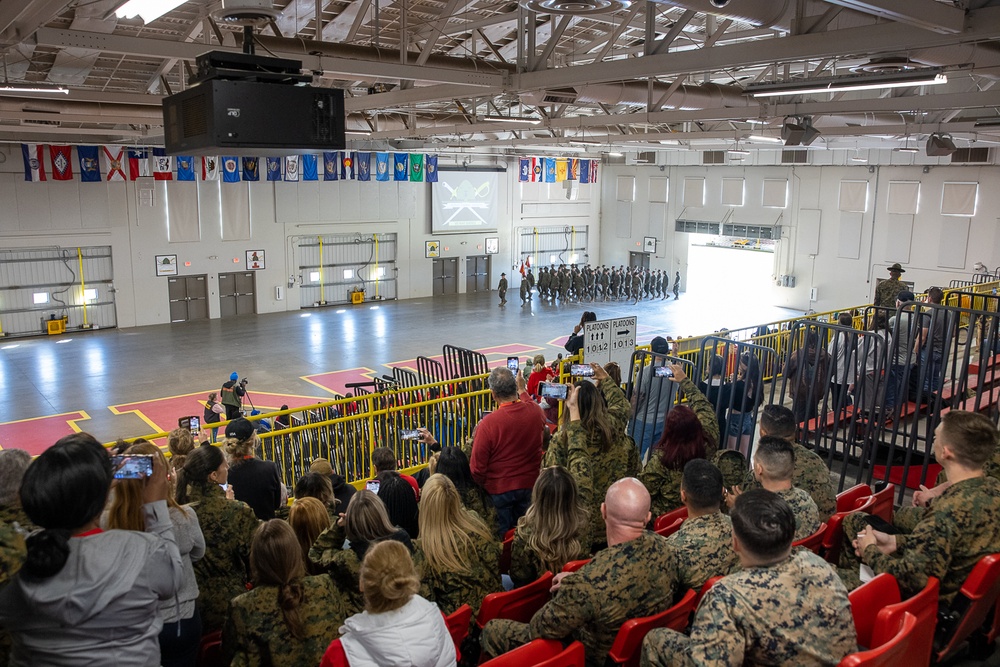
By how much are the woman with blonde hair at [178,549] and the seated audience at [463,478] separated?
182cm

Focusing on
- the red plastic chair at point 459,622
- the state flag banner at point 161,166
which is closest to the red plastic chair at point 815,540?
the red plastic chair at point 459,622

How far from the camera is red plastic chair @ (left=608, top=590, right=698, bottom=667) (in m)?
3.37

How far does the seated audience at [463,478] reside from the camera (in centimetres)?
507

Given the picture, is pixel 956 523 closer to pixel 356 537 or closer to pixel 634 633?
pixel 634 633

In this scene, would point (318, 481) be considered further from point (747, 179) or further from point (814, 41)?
point (747, 179)

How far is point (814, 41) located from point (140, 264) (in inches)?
935

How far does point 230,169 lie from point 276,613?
955 inches

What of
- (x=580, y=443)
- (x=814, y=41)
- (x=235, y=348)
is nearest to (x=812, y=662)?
(x=580, y=443)

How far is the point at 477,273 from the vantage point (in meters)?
33.6

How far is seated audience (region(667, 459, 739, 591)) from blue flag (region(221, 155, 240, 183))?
23.9 m

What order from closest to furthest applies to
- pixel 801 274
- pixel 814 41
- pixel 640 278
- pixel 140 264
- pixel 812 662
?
pixel 812 662 < pixel 814 41 < pixel 140 264 < pixel 801 274 < pixel 640 278

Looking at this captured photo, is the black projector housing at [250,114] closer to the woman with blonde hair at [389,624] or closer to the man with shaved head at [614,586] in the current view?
the woman with blonde hair at [389,624]

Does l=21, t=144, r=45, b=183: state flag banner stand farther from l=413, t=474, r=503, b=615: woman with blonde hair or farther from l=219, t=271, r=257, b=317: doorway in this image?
l=413, t=474, r=503, b=615: woman with blonde hair

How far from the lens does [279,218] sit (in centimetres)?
2781
